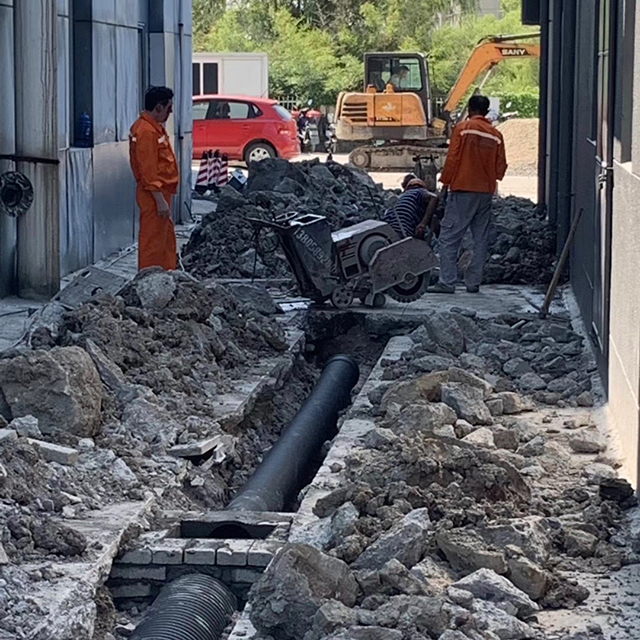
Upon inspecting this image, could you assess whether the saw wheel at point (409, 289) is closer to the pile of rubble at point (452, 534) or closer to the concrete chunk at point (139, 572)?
the pile of rubble at point (452, 534)

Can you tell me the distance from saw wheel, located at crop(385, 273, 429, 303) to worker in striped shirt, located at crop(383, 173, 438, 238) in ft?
1.21

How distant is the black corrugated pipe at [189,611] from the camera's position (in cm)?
542

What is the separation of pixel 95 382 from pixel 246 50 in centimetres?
4750

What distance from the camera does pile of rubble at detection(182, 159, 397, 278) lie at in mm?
14094

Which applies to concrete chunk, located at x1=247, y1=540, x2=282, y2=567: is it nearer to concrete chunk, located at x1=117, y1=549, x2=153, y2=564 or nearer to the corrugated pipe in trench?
the corrugated pipe in trench

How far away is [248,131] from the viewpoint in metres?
30.6

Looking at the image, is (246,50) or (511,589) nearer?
(511,589)

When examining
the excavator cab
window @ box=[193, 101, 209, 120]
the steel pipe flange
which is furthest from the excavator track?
the steel pipe flange

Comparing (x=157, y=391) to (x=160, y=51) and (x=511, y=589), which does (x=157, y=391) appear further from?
(x=160, y=51)

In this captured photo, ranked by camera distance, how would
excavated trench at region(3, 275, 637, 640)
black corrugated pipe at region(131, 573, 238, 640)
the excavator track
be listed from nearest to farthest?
black corrugated pipe at region(131, 573, 238, 640)
excavated trench at region(3, 275, 637, 640)
the excavator track

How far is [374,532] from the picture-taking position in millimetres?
5723

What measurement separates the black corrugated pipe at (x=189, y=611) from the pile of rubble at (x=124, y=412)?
0.41 meters

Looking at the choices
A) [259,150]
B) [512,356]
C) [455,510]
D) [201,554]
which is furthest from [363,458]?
[259,150]

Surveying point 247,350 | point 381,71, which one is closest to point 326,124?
point 381,71
